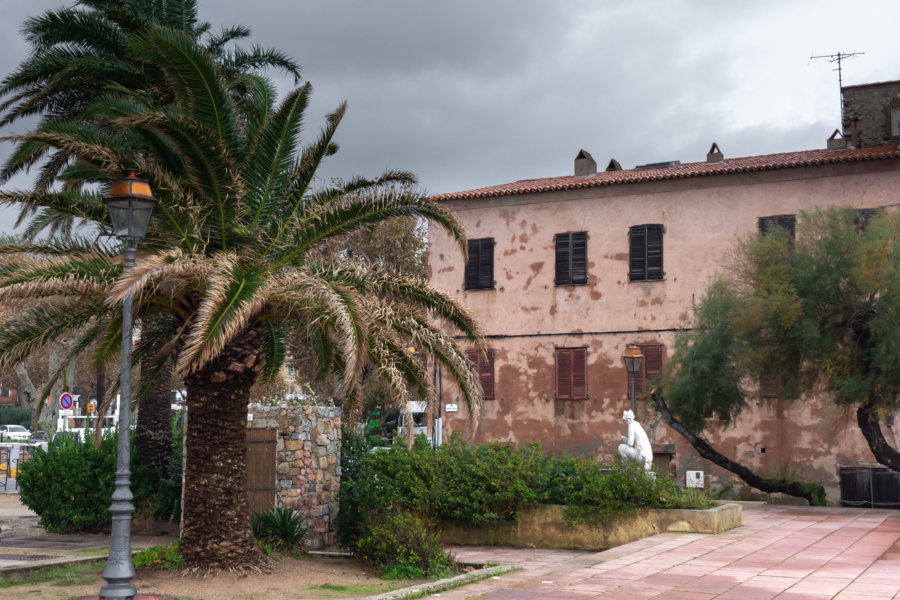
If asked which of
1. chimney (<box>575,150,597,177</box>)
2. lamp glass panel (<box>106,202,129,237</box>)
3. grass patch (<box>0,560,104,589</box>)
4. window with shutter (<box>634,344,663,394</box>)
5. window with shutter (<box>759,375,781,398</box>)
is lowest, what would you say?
grass patch (<box>0,560,104,589</box>)

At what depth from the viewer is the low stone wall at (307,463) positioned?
47.8 feet

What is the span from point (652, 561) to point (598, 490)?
321cm

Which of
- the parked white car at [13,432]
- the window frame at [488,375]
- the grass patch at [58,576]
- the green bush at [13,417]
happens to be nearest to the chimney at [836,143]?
the window frame at [488,375]

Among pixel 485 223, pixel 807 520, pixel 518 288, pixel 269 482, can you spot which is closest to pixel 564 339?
pixel 518 288

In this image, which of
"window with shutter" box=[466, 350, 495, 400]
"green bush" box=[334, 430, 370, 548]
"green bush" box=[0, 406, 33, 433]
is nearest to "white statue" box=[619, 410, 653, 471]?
"green bush" box=[334, 430, 370, 548]

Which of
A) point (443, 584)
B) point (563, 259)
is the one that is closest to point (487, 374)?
point (563, 259)

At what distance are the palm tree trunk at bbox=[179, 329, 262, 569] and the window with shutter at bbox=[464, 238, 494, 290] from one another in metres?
17.5

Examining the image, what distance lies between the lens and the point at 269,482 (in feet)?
48.1

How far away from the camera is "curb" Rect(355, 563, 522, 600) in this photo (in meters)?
9.60

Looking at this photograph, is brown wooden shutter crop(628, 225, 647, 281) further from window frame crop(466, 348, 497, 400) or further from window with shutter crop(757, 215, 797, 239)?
window frame crop(466, 348, 497, 400)

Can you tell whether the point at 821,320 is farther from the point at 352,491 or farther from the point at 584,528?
the point at 352,491

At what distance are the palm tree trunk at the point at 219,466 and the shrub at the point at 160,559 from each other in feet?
0.75

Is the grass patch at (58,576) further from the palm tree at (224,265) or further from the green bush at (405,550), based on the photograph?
the green bush at (405,550)

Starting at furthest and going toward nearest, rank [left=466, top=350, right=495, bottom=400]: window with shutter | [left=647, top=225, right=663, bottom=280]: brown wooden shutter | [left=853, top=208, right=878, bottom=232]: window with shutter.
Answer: [left=466, top=350, right=495, bottom=400]: window with shutter, [left=647, top=225, right=663, bottom=280]: brown wooden shutter, [left=853, top=208, right=878, bottom=232]: window with shutter
